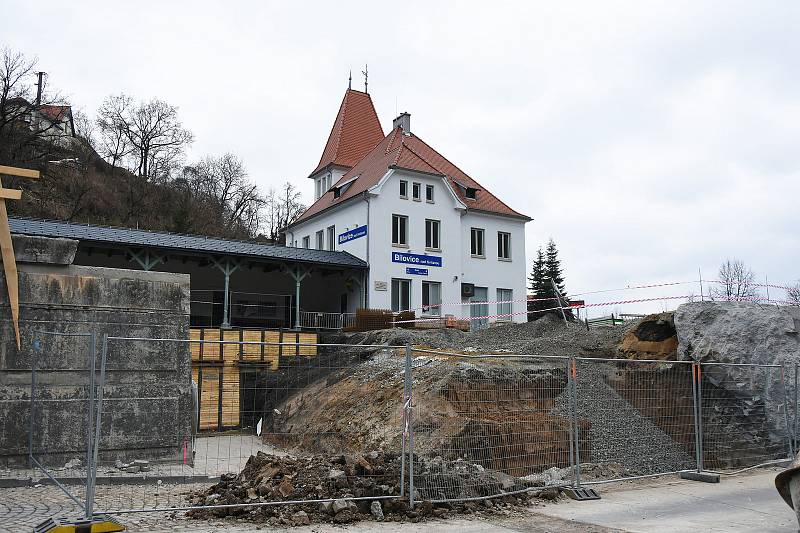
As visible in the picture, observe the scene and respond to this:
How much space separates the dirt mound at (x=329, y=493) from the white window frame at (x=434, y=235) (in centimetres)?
2634

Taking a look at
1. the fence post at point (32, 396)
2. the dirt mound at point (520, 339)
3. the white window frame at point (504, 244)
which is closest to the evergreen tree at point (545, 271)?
the white window frame at point (504, 244)

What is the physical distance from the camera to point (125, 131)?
58.8 meters

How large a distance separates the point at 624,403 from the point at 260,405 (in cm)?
676

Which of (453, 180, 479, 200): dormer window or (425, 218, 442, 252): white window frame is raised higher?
(453, 180, 479, 200): dormer window

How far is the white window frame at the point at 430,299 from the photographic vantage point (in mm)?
34469

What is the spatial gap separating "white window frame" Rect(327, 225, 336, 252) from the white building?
105mm

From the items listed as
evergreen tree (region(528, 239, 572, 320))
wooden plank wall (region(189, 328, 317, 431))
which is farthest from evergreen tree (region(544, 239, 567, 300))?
wooden plank wall (region(189, 328, 317, 431))

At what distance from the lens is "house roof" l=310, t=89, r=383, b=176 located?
44719mm

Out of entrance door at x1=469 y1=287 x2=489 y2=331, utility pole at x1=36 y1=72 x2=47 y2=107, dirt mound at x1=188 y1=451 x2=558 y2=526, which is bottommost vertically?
dirt mound at x1=188 y1=451 x2=558 y2=526

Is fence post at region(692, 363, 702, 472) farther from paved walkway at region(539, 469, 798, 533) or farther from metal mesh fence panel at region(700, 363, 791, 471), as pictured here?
metal mesh fence panel at region(700, 363, 791, 471)

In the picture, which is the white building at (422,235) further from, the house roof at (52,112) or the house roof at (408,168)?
the house roof at (52,112)

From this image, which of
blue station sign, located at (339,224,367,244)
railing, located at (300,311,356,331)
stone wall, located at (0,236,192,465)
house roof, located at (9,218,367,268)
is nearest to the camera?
stone wall, located at (0,236,192,465)

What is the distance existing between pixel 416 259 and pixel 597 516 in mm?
26429

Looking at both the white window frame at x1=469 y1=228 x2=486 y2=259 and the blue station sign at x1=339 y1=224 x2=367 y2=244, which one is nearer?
the blue station sign at x1=339 y1=224 x2=367 y2=244
